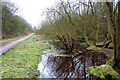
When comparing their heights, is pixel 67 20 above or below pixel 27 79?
above

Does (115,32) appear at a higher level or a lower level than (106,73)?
higher

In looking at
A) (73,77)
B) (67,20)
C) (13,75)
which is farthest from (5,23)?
(73,77)

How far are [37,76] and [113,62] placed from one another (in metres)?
4.80

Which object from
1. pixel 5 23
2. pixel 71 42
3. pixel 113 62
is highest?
pixel 5 23

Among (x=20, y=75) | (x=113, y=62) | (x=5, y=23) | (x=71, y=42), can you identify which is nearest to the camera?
(x=20, y=75)

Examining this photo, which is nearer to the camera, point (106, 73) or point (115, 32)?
point (106, 73)

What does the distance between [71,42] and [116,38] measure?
6.55 meters

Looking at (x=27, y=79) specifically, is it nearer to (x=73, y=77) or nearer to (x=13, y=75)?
(x=13, y=75)

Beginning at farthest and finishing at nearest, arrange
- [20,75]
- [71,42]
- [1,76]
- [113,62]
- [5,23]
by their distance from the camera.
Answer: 1. [5,23]
2. [71,42]
3. [113,62]
4. [20,75]
5. [1,76]

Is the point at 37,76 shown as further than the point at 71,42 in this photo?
No

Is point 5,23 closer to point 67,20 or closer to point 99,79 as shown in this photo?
point 67,20

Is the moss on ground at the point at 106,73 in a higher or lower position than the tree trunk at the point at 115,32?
lower

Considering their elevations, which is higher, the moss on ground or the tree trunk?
Answer: the tree trunk

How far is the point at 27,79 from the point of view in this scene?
18.1ft
